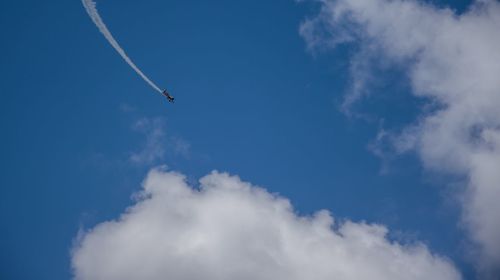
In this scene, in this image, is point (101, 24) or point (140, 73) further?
point (140, 73)

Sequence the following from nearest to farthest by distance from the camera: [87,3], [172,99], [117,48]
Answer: [87,3], [117,48], [172,99]

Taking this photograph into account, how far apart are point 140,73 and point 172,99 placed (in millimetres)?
20941

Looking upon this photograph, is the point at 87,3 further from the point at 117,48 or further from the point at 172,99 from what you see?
the point at 172,99

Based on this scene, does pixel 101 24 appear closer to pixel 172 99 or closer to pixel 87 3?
pixel 87 3

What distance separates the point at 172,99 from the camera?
94.5 meters

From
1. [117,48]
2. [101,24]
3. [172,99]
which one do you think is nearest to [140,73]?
[117,48]

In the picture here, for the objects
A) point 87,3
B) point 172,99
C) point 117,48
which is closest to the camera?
point 87,3

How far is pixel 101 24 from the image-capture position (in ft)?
225

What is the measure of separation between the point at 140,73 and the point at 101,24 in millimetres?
10451

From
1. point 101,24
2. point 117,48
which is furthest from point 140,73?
point 101,24

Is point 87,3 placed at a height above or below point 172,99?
below

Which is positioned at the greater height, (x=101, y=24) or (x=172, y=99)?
(x=172, y=99)

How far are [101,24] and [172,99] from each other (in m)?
28.7

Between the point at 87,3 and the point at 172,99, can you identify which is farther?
the point at 172,99
